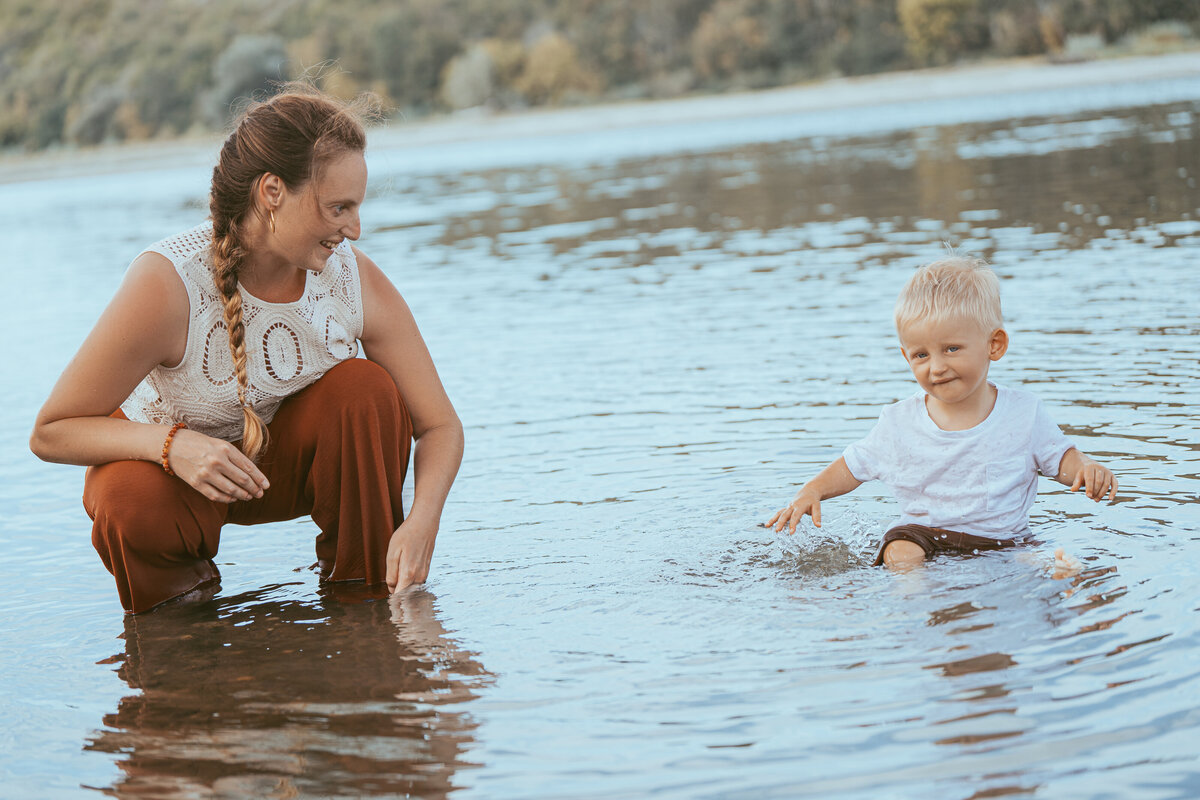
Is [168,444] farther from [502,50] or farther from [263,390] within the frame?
A: [502,50]

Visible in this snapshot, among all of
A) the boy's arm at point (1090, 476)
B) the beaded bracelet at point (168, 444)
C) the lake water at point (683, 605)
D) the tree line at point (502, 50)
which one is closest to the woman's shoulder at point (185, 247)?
the lake water at point (683, 605)

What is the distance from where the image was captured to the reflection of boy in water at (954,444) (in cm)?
346

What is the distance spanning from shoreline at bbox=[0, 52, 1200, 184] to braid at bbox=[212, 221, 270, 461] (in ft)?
91.1

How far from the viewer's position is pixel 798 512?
137 inches

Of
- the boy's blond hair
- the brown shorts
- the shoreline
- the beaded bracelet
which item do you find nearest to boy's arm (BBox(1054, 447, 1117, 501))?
the brown shorts

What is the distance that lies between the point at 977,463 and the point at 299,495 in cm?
191

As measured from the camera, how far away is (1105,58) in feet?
105

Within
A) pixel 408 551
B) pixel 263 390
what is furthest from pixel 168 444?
pixel 408 551

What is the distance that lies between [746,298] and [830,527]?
4301 millimetres

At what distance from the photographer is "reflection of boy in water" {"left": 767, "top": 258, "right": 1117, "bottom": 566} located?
346 cm

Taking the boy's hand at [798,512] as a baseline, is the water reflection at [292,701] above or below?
below

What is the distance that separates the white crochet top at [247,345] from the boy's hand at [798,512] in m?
1.30

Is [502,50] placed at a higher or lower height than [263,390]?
higher

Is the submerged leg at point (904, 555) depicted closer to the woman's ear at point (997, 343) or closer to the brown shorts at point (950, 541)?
the brown shorts at point (950, 541)
